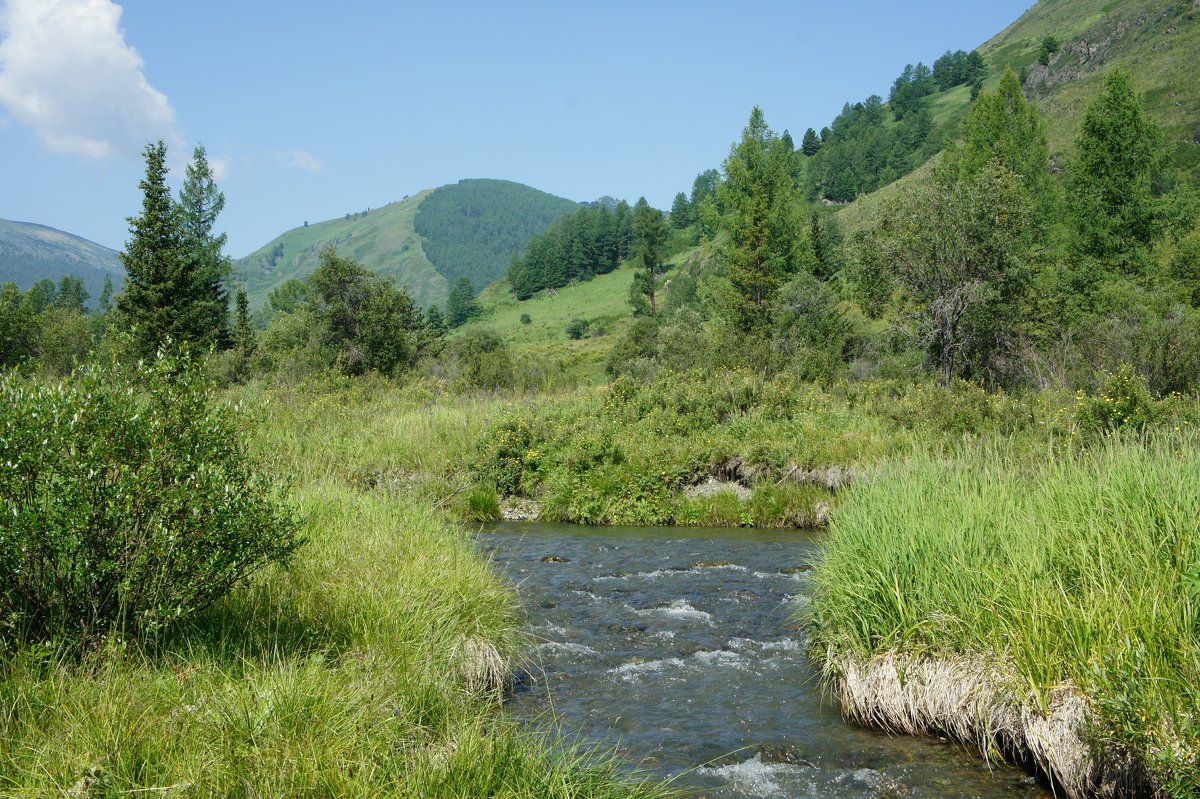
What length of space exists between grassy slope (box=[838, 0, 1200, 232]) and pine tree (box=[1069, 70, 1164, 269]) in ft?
33.6

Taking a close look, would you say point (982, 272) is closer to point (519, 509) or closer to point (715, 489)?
point (715, 489)

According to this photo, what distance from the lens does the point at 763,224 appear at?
47.5 metres

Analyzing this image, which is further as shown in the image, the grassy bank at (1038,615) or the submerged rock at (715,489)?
the submerged rock at (715,489)

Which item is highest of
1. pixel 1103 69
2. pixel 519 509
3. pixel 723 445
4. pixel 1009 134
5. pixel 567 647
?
pixel 1103 69

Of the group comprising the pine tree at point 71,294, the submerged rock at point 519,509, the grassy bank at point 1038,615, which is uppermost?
→ the pine tree at point 71,294

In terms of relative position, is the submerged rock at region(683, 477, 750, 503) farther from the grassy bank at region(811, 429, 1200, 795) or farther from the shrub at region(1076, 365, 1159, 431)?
the grassy bank at region(811, 429, 1200, 795)

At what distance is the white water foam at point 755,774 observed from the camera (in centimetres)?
537

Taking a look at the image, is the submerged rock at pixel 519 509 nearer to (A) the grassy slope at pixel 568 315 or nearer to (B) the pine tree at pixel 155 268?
(B) the pine tree at pixel 155 268

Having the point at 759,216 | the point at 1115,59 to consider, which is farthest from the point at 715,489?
the point at 1115,59

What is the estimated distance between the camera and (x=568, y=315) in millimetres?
104562

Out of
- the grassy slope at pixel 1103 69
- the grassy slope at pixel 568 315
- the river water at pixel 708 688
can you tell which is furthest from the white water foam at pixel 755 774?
the grassy slope at pixel 568 315

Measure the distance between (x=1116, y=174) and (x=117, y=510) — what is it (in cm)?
5270

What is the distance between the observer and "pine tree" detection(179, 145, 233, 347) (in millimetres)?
44094

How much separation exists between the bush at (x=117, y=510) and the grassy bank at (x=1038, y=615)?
4.60 meters
